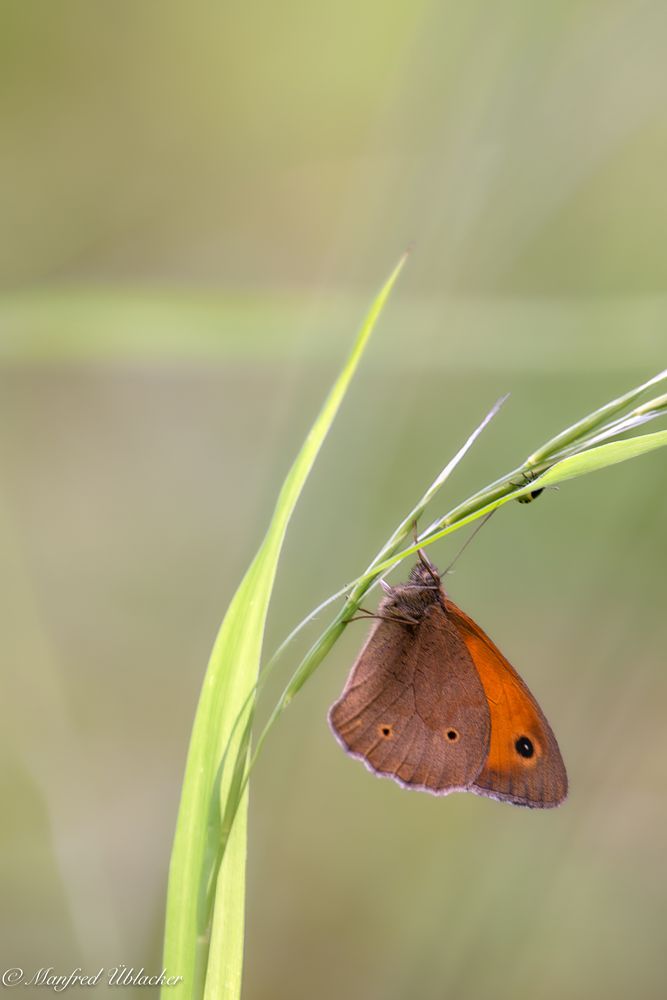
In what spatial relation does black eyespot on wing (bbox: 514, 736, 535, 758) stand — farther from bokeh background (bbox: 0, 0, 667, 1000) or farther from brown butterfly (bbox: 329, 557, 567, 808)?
bokeh background (bbox: 0, 0, 667, 1000)

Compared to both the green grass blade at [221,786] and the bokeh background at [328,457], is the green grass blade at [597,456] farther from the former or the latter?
the bokeh background at [328,457]

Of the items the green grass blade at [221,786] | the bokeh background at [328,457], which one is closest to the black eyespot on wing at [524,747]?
the green grass blade at [221,786]

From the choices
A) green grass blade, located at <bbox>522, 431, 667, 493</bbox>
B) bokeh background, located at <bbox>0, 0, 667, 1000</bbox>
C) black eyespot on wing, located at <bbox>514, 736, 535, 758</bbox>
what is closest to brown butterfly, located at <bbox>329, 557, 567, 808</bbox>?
black eyespot on wing, located at <bbox>514, 736, 535, 758</bbox>

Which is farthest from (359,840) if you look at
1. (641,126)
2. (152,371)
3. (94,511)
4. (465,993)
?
(641,126)

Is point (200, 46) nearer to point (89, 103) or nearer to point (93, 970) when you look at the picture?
point (89, 103)

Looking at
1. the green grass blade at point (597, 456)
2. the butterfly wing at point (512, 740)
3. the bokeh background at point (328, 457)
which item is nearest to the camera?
the green grass blade at point (597, 456)

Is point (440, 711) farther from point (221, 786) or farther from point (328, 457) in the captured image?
point (328, 457)
